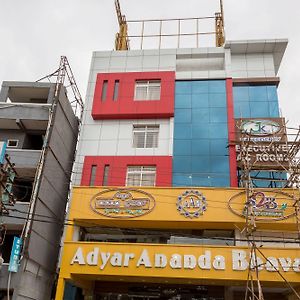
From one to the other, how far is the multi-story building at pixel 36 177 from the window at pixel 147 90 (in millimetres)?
4720

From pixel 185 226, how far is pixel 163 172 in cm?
383

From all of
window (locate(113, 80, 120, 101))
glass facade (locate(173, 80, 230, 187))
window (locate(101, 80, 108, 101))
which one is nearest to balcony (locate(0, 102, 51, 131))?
window (locate(101, 80, 108, 101))

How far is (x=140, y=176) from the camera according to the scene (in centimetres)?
2397

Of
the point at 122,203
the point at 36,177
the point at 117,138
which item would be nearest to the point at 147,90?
the point at 117,138

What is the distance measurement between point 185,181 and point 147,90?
7.31 m

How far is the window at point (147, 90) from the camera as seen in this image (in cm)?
2664

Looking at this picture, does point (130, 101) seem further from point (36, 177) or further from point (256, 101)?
point (36, 177)

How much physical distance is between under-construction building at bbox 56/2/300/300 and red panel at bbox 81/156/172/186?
0.21ft

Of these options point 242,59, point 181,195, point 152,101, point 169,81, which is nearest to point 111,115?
point 152,101

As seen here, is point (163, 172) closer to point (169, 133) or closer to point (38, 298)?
point (169, 133)

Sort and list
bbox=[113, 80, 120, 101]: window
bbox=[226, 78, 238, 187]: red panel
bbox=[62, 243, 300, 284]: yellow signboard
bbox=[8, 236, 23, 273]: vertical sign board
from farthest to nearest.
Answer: bbox=[113, 80, 120, 101]: window → bbox=[226, 78, 238, 187]: red panel → bbox=[62, 243, 300, 284]: yellow signboard → bbox=[8, 236, 23, 273]: vertical sign board

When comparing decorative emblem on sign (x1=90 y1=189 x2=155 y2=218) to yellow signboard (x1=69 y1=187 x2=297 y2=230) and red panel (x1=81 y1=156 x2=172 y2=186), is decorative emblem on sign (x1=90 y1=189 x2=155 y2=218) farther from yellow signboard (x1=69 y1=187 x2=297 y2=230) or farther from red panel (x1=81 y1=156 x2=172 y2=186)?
red panel (x1=81 y1=156 x2=172 y2=186)

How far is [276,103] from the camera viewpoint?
25391 mm

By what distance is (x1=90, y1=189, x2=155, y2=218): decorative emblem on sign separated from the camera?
818 inches
